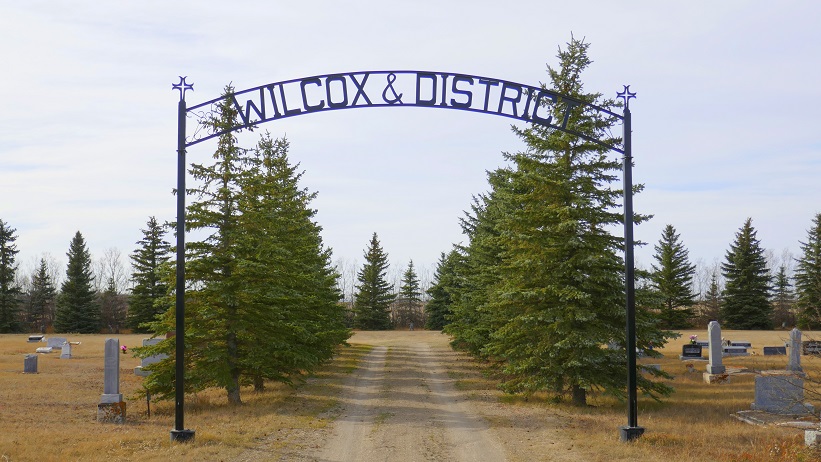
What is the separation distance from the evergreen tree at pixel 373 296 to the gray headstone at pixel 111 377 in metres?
63.0

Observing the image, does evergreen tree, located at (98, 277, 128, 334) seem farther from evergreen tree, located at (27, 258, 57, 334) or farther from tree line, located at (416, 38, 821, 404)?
tree line, located at (416, 38, 821, 404)

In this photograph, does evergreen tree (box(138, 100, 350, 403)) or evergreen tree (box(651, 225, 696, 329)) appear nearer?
evergreen tree (box(138, 100, 350, 403))

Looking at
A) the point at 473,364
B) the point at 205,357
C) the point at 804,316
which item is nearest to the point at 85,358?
the point at 473,364

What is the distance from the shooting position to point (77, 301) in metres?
76.0

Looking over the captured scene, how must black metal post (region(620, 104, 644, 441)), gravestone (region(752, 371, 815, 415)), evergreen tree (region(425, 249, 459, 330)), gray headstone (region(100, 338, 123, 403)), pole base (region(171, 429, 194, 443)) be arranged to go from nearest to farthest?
pole base (region(171, 429, 194, 443)) < black metal post (region(620, 104, 644, 441)) < gravestone (region(752, 371, 815, 415)) < gray headstone (region(100, 338, 123, 403)) < evergreen tree (region(425, 249, 459, 330))

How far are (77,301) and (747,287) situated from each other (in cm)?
7067

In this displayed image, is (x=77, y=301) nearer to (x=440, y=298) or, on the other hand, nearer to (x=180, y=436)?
(x=440, y=298)

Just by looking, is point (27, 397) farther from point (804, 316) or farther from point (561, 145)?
point (804, 316)

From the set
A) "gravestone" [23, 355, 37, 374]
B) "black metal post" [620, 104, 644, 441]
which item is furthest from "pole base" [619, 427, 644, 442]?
"gravestone" [23, 355, 37, 374]

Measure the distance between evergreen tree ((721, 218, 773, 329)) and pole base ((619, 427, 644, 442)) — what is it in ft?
206

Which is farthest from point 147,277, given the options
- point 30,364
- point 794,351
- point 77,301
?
point 794,351

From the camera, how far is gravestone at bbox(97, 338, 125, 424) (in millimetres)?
18047

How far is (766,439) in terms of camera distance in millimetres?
13828

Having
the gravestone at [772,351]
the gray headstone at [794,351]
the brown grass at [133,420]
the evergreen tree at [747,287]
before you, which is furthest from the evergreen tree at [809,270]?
the brown grass at [133,420]
